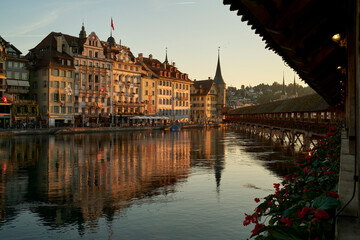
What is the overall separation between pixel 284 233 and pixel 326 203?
2.65 ft

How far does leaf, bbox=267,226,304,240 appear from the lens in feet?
9.45

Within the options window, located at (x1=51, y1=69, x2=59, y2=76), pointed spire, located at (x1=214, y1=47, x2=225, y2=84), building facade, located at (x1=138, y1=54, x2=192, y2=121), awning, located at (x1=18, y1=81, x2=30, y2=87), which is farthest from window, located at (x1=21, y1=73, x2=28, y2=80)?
pointed spire, located at (x1=214, y1=47, x2=225, y2=84)

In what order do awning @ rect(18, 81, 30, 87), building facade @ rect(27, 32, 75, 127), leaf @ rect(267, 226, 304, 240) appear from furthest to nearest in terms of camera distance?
building facade @ rect(27, 32, 75, 127) < awning @ rect(18, 81, 30, 87) < leaf @ rect(267, 226, 304, 240)

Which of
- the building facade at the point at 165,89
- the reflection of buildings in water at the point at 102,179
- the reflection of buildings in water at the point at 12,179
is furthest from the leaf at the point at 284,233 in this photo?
the building facade at the point at 165,89

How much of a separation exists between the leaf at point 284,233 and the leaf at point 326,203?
57 centimetres

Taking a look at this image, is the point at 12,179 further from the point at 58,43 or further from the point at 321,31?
the point at 58,43

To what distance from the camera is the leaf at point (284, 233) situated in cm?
288

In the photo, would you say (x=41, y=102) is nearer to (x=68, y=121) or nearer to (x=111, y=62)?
(x=68, y=121)

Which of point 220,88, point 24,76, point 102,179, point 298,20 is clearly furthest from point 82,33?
point 298,20

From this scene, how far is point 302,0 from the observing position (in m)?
4.34

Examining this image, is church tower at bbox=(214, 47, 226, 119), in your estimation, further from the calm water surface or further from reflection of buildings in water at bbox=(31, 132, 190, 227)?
the calm water surface

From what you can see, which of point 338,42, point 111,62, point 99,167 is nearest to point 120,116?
point 111,62

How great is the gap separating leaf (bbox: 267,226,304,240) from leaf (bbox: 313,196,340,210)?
569mm

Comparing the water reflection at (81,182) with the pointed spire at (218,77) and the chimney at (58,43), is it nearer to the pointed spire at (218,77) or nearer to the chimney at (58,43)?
Result: the chimney at (58,43)
